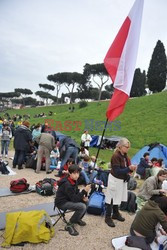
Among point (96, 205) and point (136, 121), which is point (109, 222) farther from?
point (136, 121)

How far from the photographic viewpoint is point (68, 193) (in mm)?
4316

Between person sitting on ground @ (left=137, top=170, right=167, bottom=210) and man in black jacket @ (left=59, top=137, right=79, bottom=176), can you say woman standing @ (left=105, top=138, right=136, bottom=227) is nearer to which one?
person sitting on ground @ (left=137, top=170, right=167, bottom=210)

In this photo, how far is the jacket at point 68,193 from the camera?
4.31 m

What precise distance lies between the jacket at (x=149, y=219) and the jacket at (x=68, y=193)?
1064 mm

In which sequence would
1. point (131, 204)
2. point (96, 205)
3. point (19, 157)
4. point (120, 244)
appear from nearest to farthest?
point (120, 244), point (96, 205), point (131, 204), point (19, 157)

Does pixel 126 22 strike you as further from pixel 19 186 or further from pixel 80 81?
pixel 80 81

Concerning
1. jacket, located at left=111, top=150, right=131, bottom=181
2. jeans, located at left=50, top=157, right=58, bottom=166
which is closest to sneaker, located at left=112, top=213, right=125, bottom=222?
jacket, located at left=111, top=150, right=131, bottom=181

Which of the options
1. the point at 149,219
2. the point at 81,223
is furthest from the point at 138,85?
the point at 149,219

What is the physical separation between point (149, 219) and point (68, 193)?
1.47 m

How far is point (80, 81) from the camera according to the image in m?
61.3

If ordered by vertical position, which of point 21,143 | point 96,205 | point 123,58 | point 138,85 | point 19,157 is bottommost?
point 96,205

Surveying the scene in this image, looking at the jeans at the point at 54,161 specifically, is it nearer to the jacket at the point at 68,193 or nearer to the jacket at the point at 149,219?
the jacket at the point at 68,193

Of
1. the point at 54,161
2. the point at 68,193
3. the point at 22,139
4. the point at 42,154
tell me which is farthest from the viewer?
the point at 54,161

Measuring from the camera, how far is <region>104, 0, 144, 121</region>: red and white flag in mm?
4508
